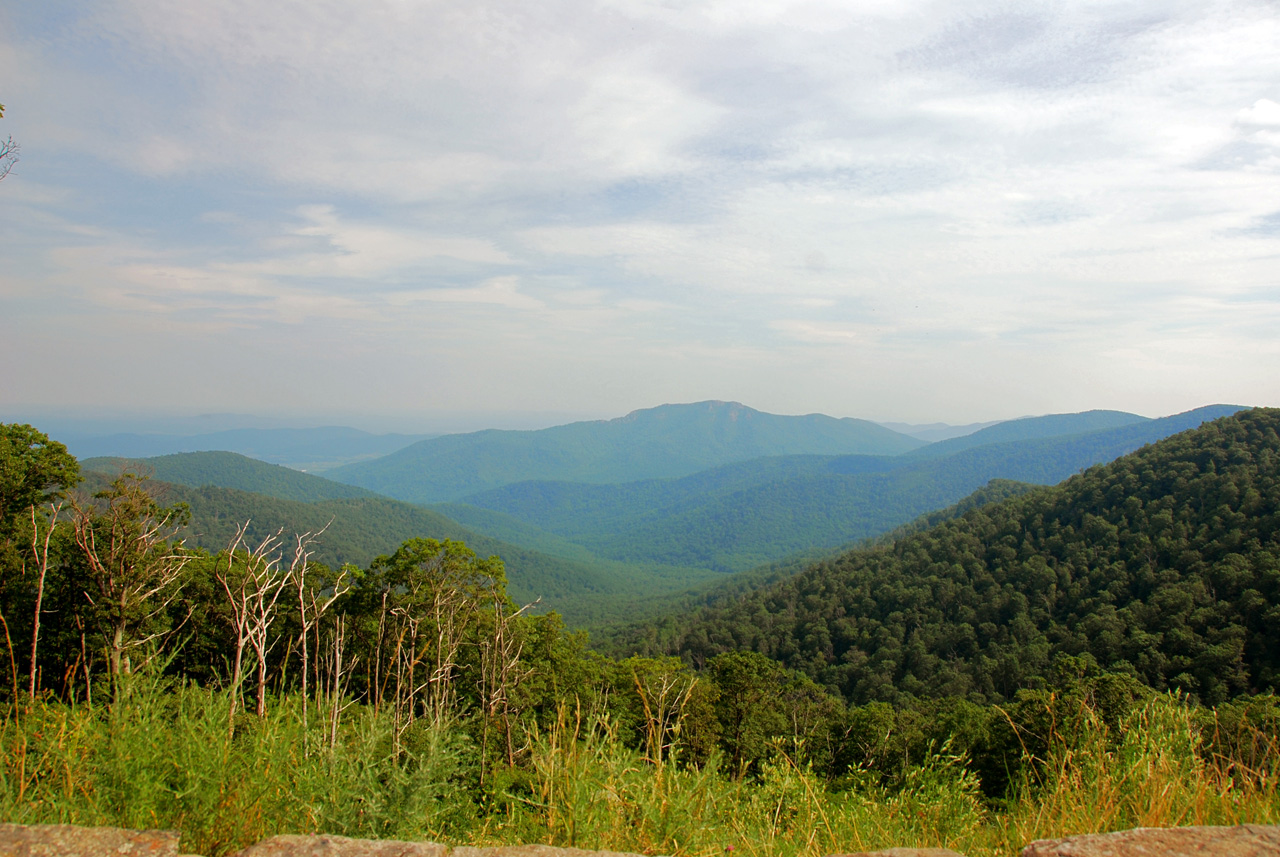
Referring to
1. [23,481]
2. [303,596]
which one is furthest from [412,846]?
[23,481]

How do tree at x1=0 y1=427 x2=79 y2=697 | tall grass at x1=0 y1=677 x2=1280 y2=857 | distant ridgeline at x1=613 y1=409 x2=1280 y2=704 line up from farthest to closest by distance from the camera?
distant ridgeline at x1=613 y1=409 x2=1280 y2=704 < tree at x1=0 y1=427 x2=79 y2=697 < tall grass at x1=0 y1=677 x2=1280 y2=857

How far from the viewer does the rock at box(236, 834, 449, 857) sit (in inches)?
87.9

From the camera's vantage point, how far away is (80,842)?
7.39 feet

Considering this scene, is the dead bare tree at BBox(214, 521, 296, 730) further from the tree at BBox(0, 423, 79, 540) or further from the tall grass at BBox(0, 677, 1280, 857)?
the tree at BBox(0, 423, 79, 540)

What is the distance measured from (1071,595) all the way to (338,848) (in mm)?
72421

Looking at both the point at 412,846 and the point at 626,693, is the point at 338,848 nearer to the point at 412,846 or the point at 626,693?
the point at 412,846

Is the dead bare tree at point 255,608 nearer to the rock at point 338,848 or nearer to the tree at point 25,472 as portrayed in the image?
the rock at point 338,848

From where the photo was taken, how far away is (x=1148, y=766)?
Answer: 3.18 metres

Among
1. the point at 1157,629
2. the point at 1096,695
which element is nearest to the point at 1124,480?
the point at 1157,629

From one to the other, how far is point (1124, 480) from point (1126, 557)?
49.9ft

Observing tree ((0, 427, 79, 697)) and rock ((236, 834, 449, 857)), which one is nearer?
rock ((236, 834, 449, 857))

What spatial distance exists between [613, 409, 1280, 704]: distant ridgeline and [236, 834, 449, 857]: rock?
140 ft

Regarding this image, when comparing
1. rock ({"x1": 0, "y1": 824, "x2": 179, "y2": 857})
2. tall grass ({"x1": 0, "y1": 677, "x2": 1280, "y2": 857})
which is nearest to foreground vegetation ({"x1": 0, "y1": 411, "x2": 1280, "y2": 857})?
tall grass ({"x1": 0, "y1": 677, "x2": 1280, "y2": 857})

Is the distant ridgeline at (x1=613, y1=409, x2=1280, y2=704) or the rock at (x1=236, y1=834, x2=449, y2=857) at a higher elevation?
the rock at (x1=236, y1=834, x2=449, y2=857)
